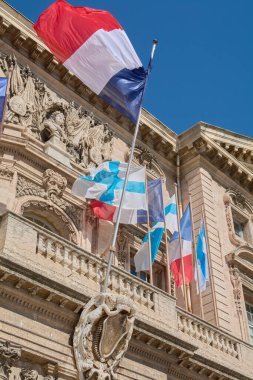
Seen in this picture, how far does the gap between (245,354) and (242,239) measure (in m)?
6.23

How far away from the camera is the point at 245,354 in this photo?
17828mm

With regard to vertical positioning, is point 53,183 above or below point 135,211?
above

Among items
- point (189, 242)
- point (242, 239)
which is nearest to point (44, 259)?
point (189, 242)

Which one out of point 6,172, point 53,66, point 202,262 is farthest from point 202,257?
point 53,66

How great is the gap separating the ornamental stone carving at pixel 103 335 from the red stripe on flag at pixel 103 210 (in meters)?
4.31

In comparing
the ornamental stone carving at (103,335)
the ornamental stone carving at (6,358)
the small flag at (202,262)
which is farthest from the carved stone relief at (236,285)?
the ornamental stone carving at (6,358)

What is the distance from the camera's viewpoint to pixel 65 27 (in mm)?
17328

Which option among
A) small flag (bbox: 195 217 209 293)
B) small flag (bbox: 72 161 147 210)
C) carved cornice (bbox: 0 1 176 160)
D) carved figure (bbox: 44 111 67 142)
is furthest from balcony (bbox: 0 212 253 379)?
carved cornice (bbox: 0 1 176 160)

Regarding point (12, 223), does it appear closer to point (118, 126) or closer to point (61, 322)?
point (61, 322)

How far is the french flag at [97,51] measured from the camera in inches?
672

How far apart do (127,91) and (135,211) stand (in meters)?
3.33

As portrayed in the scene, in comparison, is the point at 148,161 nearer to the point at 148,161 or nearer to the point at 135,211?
the point at 148,161

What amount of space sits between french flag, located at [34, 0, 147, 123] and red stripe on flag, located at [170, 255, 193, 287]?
447 centimetres

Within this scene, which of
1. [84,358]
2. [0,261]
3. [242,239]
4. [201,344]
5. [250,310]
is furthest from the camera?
[242,239]
